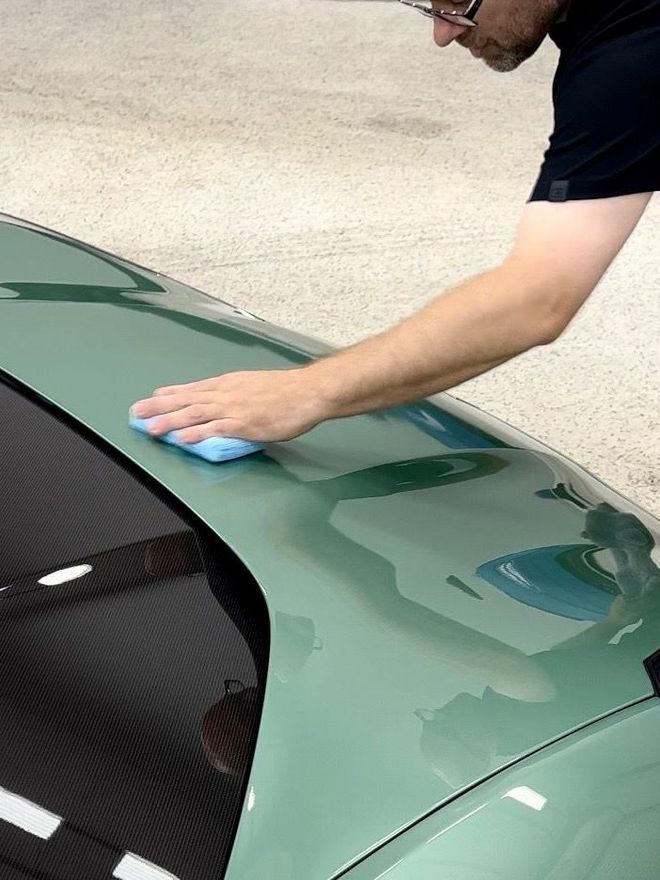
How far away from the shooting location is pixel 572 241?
5.06 ft

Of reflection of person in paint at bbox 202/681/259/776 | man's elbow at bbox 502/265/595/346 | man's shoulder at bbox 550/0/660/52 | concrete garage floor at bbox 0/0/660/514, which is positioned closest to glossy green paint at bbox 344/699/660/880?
reflection of person in paint at bbox 202/681/259/776

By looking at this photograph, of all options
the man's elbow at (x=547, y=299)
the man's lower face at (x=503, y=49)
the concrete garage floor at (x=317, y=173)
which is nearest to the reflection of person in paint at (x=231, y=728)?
the man's elbow at (x=547, y=299)

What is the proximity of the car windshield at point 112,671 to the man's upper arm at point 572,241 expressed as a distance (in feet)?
1.99

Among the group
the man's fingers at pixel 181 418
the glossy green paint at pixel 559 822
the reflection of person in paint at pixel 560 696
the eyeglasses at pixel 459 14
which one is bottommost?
the glossy green paint at pixel 559 822

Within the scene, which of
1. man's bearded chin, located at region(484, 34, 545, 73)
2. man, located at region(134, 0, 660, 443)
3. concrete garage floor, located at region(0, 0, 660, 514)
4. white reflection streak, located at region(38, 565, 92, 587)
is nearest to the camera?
white reflection streak, located at region(38, 565, 92, 587)

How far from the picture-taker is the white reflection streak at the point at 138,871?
87cm

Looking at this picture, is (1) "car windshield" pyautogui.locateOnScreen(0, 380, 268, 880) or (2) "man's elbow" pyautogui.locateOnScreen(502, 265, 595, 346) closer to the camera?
(1) "car windshield" pyautogui.locateOnScreen(0, 380, 268, 880)

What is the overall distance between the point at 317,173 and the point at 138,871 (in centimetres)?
459

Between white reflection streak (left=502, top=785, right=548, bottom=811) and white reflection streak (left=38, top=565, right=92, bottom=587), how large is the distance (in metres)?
0.42

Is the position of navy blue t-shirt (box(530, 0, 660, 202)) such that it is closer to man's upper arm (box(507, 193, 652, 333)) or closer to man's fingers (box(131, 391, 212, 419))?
man's upper arm (box(507, 193, 652, 333))

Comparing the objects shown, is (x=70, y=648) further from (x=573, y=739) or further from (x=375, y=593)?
(x=573, y=739)

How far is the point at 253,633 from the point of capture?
109 cm

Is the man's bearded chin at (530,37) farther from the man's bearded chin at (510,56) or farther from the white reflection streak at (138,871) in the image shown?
the white reflection streak at (138,871)

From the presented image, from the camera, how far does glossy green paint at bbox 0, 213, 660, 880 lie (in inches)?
38.2
